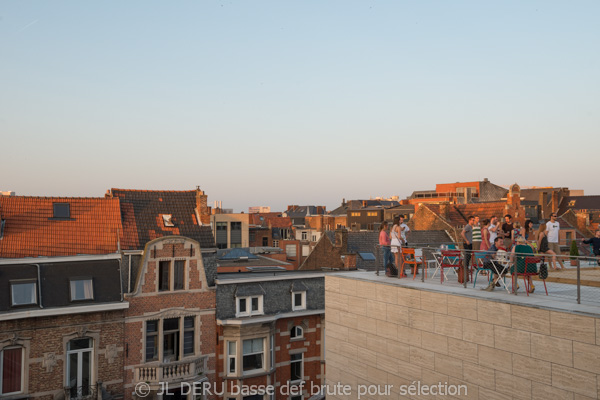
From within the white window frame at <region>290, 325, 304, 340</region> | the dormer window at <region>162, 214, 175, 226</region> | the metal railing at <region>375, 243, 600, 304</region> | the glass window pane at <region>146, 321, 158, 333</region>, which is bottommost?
the white window frame at <region>290, 325, 304, 340</region>

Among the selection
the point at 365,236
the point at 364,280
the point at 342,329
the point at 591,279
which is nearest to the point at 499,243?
the point at 591,279

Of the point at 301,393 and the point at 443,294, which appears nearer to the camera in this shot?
the point at 443,294

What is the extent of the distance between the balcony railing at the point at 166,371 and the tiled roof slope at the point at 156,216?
19.4 feet

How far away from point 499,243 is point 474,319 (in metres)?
2.09

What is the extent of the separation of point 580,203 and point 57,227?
9050cm

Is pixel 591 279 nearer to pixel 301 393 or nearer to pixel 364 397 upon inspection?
pixel 364 397

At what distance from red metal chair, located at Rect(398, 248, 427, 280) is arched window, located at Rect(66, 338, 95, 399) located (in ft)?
52.2

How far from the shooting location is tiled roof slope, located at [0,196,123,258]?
2369 centimetres

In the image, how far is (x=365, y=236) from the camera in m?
44.6

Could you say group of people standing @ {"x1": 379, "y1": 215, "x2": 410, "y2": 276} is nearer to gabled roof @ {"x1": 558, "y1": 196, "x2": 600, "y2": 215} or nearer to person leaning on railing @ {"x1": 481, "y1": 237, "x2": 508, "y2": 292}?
person leaning on railing @ {"x1": 481, "y1": 237, "x2": 508, "y2": 292}

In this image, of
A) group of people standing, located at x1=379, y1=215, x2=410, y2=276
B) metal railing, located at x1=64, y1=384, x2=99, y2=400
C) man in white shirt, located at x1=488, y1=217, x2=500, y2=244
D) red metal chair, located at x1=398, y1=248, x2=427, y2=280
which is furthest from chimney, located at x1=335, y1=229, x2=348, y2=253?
man in white shirt, located at x1=488, y1=217, x2=500, y2=244

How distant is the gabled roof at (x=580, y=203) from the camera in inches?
3421

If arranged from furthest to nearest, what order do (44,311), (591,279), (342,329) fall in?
1. (44,311)
2. (342,329)
3. (591,279)

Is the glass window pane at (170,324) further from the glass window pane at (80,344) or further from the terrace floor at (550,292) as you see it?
the terrace floor at (550,292)
